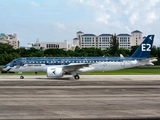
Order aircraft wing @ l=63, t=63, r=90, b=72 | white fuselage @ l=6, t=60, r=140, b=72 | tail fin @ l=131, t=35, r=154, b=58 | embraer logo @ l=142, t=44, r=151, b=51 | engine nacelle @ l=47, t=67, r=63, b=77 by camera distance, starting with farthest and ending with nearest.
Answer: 1. embraer logo @ l=142, t=44, r=151, b=51
2. tail fin @ l=131, t=35, r=154, b=58
3. white fuselage @ l=6, t=60, r=140, b=72
4. aircraft wing @ l=63, t=63, r=90, b=72
5. engine nacelle @ l=47, t=67, r=63, b=77

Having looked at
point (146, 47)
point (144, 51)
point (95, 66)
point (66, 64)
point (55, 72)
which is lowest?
point (55, 72)

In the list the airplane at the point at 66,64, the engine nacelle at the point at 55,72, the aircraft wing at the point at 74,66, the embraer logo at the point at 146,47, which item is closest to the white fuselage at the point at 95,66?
the airplane at the point at 66,64

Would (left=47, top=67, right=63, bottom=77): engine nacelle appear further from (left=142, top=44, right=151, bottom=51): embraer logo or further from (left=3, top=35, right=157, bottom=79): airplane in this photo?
(left=142, top=44, right=151, bottom=51): embraer logo

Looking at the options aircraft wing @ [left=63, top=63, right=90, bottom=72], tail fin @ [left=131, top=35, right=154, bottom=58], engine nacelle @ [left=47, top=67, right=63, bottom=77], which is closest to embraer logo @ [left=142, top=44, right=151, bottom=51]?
tail fin @ [left=131, top=35, right=154, bottom=58]

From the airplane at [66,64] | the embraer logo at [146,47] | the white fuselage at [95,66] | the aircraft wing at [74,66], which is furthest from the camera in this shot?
the embraer logo at [146,47]

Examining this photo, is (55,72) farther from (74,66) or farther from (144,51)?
(144,51)

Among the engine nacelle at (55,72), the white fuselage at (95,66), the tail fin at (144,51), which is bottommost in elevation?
the engine nacelle at (55,72)

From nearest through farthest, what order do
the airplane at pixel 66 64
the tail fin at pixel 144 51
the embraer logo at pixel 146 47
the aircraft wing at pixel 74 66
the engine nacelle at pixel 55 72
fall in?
the engine nacelle at pixel 55 72 → the aircraft wing at pixel 74 66 → the airplane at pixel 66 64 → the tail fin at pixel 144 51 → the embraer logo at pixel 146 47

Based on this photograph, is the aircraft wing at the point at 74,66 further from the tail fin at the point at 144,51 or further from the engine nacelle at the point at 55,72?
the tail fin at the point at 144,51

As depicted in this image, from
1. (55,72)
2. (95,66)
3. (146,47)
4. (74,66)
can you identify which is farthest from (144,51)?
(55,72)

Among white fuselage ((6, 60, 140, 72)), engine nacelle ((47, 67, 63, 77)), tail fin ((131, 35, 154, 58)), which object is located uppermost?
tail fin ((131, 35, 154, 58))

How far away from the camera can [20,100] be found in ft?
70.9

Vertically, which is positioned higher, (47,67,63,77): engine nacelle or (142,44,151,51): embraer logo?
(142,44,151,51): embraer logo

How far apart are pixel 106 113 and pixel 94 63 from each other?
1192 inches
